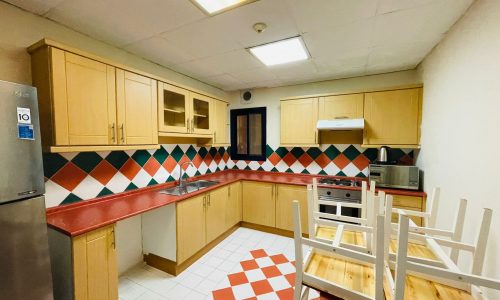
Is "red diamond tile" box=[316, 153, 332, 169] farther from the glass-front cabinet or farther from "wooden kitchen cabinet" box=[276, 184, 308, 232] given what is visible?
the glass-front cabinet

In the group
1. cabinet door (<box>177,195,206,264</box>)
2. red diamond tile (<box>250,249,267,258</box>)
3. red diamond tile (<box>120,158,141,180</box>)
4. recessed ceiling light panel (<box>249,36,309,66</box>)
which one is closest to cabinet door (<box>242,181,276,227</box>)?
red diamond tile (<box>250,249,267,258</box>)

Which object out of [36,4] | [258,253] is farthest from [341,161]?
[36,4]

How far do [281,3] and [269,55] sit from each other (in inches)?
33.1

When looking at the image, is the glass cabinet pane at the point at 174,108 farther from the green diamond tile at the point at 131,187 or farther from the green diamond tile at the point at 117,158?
the green diamond tile at the point at 131,187

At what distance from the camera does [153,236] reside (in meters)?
2.26

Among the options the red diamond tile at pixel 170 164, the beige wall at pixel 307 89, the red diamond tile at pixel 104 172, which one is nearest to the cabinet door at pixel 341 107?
the beige wall at pixel 307 89

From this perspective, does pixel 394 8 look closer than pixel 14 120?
No

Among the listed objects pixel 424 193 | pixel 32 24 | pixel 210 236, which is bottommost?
pixel 210 236

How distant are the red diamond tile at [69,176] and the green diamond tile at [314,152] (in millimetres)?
2788

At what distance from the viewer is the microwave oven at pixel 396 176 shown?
91.4 inches

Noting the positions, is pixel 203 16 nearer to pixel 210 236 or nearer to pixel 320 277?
pixel 320 277

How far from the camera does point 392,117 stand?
2525 mm

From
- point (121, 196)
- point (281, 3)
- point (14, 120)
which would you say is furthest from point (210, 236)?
point (281, 3)

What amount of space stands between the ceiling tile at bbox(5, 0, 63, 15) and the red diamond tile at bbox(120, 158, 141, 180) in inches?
52.9
